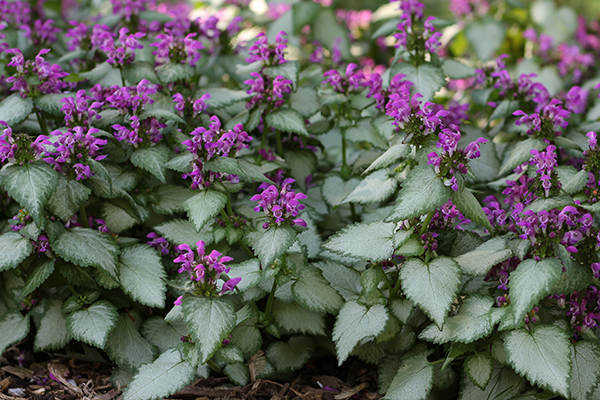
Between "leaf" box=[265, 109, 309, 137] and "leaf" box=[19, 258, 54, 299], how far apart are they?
102 cm

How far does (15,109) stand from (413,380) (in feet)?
5.97

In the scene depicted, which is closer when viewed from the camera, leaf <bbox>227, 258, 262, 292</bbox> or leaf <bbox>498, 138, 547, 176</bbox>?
leaf <bbox>227, 258, 262, 292</bbox>

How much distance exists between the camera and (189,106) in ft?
6.93

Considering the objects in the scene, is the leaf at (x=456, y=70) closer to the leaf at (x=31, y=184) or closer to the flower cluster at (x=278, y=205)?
the flower cluster at (x=278, y=205)

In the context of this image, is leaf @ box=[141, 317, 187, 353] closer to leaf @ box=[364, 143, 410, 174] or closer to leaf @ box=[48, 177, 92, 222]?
leaf @ box=[48, 177, 92, 222]

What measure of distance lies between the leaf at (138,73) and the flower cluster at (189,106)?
14cm

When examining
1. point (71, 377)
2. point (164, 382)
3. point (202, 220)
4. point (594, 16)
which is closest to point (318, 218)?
point (202, 220)

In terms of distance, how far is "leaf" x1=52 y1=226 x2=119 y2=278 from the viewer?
173 centimetres

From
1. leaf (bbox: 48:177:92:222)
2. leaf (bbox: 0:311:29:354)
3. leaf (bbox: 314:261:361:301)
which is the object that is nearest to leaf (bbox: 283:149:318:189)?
leaf (bbox: 314:261:361:301)

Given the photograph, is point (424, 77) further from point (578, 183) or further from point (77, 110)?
point (77, 110)

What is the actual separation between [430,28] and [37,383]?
7.46 feet

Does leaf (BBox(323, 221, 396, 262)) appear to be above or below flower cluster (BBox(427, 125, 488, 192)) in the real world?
below

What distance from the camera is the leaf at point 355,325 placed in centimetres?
166

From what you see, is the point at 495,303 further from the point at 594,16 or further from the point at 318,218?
the point at 594,16
